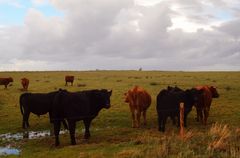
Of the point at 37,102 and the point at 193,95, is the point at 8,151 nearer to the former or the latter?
the point at 37,102

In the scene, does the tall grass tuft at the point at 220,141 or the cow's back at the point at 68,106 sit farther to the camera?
the cow's back at the point at 68,106

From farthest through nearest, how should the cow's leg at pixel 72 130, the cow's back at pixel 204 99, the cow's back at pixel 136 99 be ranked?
1. the cow's back at pixel 204 99
2. the cow's back at pixel 136 99
3. the cow's leg at pixel 72 130

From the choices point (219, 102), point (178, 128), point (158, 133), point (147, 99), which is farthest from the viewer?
point (219, 102)

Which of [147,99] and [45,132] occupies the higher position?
[147,99]

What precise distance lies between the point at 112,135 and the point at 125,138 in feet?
3.95

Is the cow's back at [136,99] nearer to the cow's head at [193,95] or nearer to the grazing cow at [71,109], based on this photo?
the cow's head at [193,95]

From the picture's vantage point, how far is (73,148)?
1498cm

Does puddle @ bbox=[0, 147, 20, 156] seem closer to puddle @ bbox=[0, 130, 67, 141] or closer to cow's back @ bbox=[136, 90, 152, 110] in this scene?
puddle @ bbox=[0, 130, 67, 141]

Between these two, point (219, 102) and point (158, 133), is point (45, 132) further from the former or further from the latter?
point (219, 102)

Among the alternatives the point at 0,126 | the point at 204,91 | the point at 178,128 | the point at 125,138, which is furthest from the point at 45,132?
the point at 204,91

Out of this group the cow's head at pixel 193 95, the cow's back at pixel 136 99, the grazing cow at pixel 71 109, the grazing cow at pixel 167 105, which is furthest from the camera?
the cow's back at pixel 136 99

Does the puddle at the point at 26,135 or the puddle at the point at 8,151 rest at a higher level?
the puddle at the point at 26,135

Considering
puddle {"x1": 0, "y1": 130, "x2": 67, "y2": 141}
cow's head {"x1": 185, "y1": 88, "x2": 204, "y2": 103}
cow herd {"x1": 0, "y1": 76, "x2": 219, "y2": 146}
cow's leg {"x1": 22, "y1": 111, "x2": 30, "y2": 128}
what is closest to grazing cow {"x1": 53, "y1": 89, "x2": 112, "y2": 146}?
cow herd {"x1": 0, "y1": 76, "x2": 219, "y2": 146}

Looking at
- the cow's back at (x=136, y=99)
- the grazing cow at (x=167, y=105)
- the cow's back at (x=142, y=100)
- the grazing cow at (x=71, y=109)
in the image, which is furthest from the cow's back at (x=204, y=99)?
the grazing cow at (x=71, y=109)
